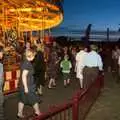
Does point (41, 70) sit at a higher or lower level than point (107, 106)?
higher

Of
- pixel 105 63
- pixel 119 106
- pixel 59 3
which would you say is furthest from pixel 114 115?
pixel 105 63

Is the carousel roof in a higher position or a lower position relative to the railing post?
higher

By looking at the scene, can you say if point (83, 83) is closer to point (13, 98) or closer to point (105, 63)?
point (13, 98)

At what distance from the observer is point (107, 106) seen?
13.1m

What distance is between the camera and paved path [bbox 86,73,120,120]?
1145 cm

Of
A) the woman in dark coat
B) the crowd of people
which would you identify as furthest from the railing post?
the woman in dark coat

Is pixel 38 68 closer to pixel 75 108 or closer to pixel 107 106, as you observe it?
pixel 107 106

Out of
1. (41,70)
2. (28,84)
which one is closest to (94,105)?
(41,70)

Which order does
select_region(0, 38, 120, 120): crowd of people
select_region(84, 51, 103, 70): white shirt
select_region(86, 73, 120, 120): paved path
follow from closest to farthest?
select_region(0, 38, 120, 120): crowd of people
select_region(86, 73, 120, 120): paved path
select_region(84, 51, 103, 70): white shirt

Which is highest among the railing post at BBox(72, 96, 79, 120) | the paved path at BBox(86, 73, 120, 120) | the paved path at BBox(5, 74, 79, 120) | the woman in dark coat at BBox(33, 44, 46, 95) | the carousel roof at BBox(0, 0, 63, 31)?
the carousel roof at BBox(0, 0, 63, 31)

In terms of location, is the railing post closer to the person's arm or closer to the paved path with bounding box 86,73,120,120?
the person's arm

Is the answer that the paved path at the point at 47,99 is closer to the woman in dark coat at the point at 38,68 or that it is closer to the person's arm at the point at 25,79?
the woman in dark coat at the point at 38,68

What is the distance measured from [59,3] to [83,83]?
556 centimetres

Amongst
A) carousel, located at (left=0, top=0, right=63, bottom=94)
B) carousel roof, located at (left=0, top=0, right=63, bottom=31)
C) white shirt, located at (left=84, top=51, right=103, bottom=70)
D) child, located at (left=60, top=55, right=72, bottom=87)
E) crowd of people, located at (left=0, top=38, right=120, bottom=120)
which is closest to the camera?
crowd of people, located at (left=0, top=38, right=120, bottom=120)
